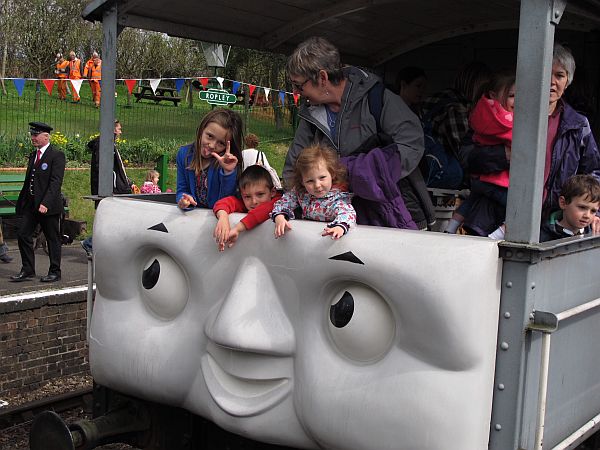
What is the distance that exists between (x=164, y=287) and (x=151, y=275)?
109mm

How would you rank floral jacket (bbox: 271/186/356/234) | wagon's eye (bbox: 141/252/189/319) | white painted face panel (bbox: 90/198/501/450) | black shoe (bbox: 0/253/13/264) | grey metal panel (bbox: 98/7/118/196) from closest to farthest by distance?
white painted face panel (bbox: 90/198/501/450)
floral jacket (bbox: 271/186/356/234)
wagon's eye (bbox: 141/252/189/319)
grey metal panel (bbox: 98/7/118/196)
black shoe (bbox: 0/253/13/264)

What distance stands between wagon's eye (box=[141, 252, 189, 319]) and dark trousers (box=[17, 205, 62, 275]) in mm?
5129

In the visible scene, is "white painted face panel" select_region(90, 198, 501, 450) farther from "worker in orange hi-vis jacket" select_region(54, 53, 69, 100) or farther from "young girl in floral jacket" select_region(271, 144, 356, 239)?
"worker in orange hi-vis jacket" select_region(54, 53, 69, 100)

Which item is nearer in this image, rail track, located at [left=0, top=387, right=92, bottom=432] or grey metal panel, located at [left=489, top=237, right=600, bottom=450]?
grey metal panel, located at [left=489, top=237, right=600, bottom=450]

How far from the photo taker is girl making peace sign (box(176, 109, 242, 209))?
3.77 m

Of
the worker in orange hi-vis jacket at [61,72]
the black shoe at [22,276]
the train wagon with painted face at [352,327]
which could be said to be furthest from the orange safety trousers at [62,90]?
the train wagon with painted face at [352,327]

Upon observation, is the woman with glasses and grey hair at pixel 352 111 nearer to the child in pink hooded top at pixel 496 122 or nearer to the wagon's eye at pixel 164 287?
the child in pink hooded top at pixel 496 122

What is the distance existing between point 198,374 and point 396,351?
909 mm

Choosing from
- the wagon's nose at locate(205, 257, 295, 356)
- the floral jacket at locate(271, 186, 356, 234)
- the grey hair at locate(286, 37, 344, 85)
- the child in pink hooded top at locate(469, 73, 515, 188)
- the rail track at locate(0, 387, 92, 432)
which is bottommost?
the rail track at locate(0, 387, 92, 432)

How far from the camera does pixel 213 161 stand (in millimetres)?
3855

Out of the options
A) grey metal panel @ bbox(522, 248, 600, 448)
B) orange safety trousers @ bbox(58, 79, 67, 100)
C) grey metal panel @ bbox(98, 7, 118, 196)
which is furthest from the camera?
orange safety trousers @ bbox(58, 79, 67, 100)

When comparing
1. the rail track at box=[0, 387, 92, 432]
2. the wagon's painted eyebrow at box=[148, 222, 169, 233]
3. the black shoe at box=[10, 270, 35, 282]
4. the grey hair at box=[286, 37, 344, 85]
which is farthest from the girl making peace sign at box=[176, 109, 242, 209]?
the black shoe at box=[10, 270, 35, 282]

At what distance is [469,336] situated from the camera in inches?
103

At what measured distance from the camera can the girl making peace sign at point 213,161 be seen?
377 cm
